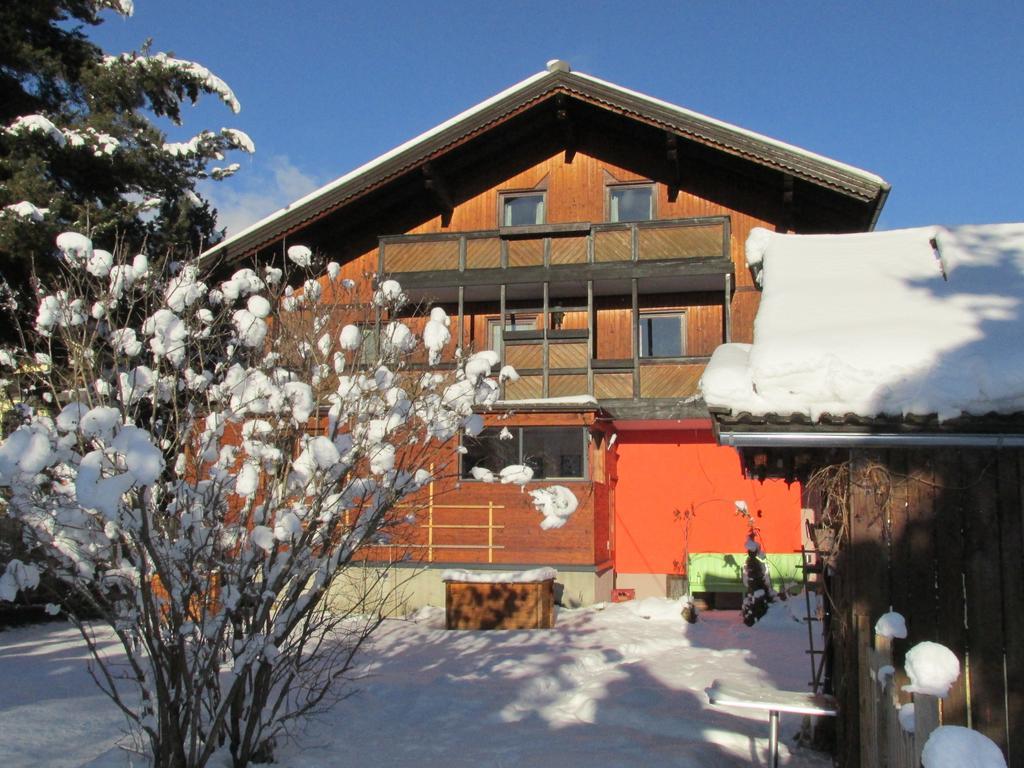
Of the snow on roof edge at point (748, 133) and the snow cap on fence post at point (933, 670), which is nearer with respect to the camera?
the snow cap on fence post at point (933, 670)

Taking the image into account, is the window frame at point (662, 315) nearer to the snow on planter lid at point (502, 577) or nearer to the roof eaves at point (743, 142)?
the roof eaves at point (743, 142)

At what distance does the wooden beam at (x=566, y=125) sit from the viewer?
19531 millimetres

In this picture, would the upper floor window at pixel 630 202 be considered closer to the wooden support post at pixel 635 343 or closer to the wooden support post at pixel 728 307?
the wooden support post at pixel 635 343

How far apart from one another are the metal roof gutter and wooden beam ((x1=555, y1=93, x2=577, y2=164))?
600 inches

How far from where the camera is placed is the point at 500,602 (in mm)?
13688

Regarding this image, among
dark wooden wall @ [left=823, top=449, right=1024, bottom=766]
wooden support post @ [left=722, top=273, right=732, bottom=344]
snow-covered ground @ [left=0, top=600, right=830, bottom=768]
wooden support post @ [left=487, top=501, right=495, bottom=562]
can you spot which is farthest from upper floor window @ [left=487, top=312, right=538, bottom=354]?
dark wooden wall @ [left=823, top=449, right=1024, bottom=766]

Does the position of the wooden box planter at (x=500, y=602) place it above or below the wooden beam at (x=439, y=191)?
below

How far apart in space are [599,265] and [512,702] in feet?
37.1

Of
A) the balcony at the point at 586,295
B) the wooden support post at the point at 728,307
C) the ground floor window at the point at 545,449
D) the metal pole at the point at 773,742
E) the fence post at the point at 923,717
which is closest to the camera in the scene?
the fence post at the point at 923,717

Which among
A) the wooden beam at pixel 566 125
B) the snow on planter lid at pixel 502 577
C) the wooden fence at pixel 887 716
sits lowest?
the snow on planter lid at pixel 502 577

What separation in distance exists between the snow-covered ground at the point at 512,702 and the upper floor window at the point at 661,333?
7.02 metres

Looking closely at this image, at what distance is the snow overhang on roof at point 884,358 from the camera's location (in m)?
5.16

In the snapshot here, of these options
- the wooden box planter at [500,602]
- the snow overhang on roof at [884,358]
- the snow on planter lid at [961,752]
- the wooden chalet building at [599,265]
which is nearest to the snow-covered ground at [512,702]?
the wooden box planter at [500,602]

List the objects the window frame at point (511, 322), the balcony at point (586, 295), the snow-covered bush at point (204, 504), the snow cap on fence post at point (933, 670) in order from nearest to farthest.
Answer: the snow cap on fence post at point (933, 670) < the snow-covered bush at point (204, 504) < the balcony at point (586, 295) < the window frame at point (511, 322)
